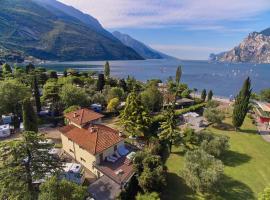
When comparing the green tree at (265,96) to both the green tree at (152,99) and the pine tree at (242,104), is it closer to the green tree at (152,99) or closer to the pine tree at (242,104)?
the pine tree at (242,104)

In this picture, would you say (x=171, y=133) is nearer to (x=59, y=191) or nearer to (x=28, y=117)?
(x=59, y=191)

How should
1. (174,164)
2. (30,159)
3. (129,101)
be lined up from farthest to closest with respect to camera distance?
1. (129,101)
2. (174,164)
3. (30,159)

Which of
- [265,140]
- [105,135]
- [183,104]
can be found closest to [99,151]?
[105,135]

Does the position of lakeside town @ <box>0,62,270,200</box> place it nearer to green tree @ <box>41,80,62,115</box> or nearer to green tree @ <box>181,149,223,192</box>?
green tree @ <box>181,149,223,192</box>

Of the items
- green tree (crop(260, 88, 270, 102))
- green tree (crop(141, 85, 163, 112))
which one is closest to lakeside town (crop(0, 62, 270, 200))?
green tree (crop(141, 85, 163, 112))

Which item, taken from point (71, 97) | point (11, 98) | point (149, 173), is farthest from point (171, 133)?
point (11, 98)

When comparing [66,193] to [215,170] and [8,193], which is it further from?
[215,170]
